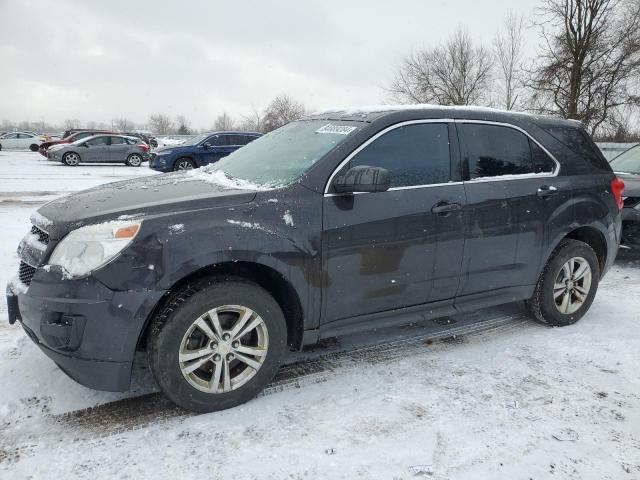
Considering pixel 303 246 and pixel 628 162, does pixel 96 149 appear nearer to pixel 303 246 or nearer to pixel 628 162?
pixel 628 162

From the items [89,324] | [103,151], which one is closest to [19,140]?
A: [103,151]

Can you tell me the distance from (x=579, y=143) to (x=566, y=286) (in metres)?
1.25

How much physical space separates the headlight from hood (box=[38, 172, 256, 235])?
0.07 meters

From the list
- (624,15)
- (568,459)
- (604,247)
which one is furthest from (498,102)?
(568,459)

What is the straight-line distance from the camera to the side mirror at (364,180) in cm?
302

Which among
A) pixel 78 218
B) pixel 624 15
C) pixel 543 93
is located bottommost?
pixel 78 218

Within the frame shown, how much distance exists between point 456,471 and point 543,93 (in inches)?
1036

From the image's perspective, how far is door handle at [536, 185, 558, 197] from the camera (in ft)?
13.1

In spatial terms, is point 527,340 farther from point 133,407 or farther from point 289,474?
point 133,407

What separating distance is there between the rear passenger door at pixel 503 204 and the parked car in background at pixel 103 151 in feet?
74.2

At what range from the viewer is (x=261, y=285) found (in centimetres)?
309

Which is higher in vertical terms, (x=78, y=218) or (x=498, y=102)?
(x=498, y=102)

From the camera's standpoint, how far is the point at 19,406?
2.90 metres

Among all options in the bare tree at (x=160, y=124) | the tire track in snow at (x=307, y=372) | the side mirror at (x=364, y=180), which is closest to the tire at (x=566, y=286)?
the tire track in snow at (x=307, y=372)
